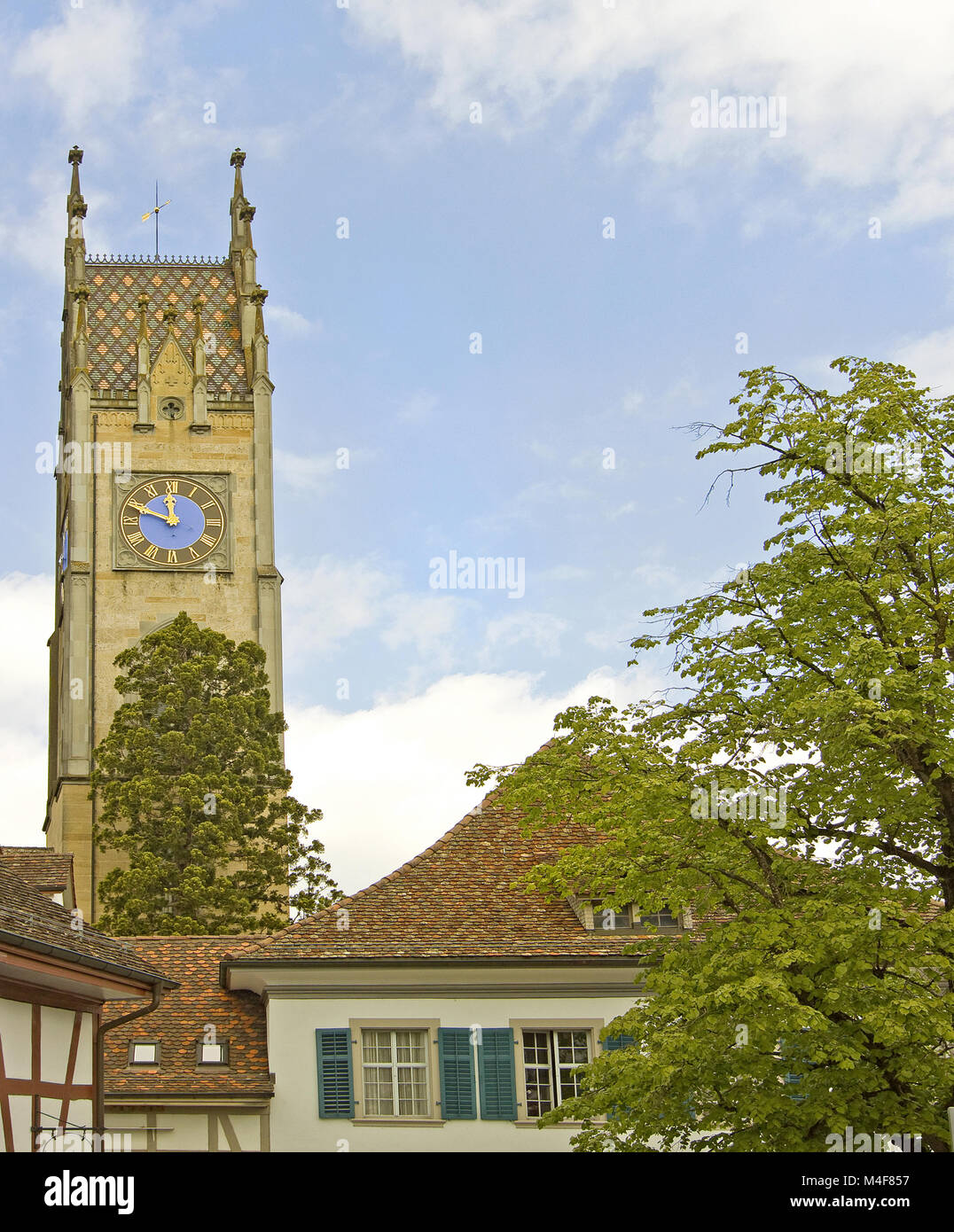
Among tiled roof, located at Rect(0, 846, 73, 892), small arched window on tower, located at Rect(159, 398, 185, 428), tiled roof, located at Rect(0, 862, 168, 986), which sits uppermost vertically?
small arched window on tower, located at Rect(159, 398, 185, 428)

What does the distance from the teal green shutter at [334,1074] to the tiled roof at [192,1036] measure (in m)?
0.78

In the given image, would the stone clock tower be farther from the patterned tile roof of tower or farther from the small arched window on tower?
the patterned tile roof of tower

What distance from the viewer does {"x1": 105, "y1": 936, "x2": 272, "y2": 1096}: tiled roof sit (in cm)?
2345

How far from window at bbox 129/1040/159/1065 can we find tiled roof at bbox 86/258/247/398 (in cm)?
3876

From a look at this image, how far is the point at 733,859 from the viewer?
17828 millimetres

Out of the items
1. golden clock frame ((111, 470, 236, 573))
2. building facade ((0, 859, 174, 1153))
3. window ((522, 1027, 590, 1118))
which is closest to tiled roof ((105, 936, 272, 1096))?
window ((522, 1027, 590, 1118))

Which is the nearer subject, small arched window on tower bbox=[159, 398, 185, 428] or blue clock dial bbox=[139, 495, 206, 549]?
blue clock dial bbox=[139, 495, 206, 549]

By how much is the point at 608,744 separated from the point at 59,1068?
253 inches

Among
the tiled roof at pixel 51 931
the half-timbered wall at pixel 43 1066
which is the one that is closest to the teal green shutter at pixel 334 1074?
the tiled roof at pixel 51 931

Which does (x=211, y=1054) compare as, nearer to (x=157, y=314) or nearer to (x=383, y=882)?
(x=383, y=882)

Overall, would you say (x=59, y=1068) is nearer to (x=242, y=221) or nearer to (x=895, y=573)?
(x=895, y=573)

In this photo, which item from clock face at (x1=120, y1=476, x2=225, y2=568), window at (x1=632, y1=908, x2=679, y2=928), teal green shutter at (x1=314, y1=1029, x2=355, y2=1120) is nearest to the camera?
teal green shutter at (x1=314, y1=1029, x2=355, y2=1120)
